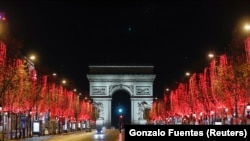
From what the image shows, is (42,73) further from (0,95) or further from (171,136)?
(171,136)

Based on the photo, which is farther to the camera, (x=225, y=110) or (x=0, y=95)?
(x=225, y=110)

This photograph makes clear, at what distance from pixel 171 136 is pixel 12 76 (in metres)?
52.8

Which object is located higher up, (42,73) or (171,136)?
(42,73)

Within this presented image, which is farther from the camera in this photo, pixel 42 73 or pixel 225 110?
pixel 42 73

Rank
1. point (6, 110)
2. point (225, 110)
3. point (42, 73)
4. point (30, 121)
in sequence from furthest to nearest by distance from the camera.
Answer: point (42, 73), point (30, 121), point (225, 110), point (6, 110)

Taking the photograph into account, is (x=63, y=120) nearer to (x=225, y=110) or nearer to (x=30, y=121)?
(x=30, y=121)

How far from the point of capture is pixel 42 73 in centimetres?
9675

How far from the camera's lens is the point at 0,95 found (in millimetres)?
60312

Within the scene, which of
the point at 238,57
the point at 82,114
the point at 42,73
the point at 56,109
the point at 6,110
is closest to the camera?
the point at 238,57

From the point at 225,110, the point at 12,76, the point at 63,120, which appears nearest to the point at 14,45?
the point at 12,76

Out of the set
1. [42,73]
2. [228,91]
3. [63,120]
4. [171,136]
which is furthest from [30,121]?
[171,136]

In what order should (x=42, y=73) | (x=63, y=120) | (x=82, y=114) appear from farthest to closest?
1. (x=82, y=114)
2. (x=63, y=120)
3. (x=42, y=73)

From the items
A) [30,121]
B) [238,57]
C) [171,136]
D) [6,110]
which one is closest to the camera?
[171,136]

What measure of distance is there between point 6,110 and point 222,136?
58045mm
